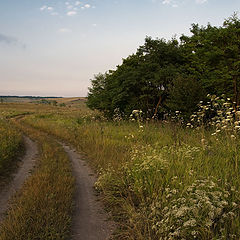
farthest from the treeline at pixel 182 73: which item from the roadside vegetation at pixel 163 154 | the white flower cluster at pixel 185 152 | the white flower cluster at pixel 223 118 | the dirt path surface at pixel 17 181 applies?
the dirt path surface at pixel 17 181

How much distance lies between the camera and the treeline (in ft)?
44.1

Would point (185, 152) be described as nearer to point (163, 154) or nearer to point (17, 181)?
point (163, 154)

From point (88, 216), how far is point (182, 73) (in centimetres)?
1613

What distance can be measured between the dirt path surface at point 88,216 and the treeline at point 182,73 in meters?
9.12

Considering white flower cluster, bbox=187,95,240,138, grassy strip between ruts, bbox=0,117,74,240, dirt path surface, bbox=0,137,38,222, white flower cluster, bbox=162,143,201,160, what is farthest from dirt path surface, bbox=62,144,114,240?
white flower cluster, bbox=187,95,240,138

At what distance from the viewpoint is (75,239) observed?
3.28 m

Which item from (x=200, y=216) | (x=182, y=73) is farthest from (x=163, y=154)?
(x=182, y=73)

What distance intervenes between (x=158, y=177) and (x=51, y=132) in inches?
564

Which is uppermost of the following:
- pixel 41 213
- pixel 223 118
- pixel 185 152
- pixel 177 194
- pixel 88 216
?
pixel 223 118

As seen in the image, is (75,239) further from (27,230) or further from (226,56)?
(226,56)

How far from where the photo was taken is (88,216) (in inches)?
160

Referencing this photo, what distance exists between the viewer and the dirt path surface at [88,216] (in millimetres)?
3450

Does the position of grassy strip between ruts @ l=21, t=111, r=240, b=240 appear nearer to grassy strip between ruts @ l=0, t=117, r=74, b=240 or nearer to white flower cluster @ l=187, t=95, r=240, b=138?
white flower cluster @ l=187, t=95, r=240, b=138

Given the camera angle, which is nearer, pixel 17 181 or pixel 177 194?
pixel 177 194
